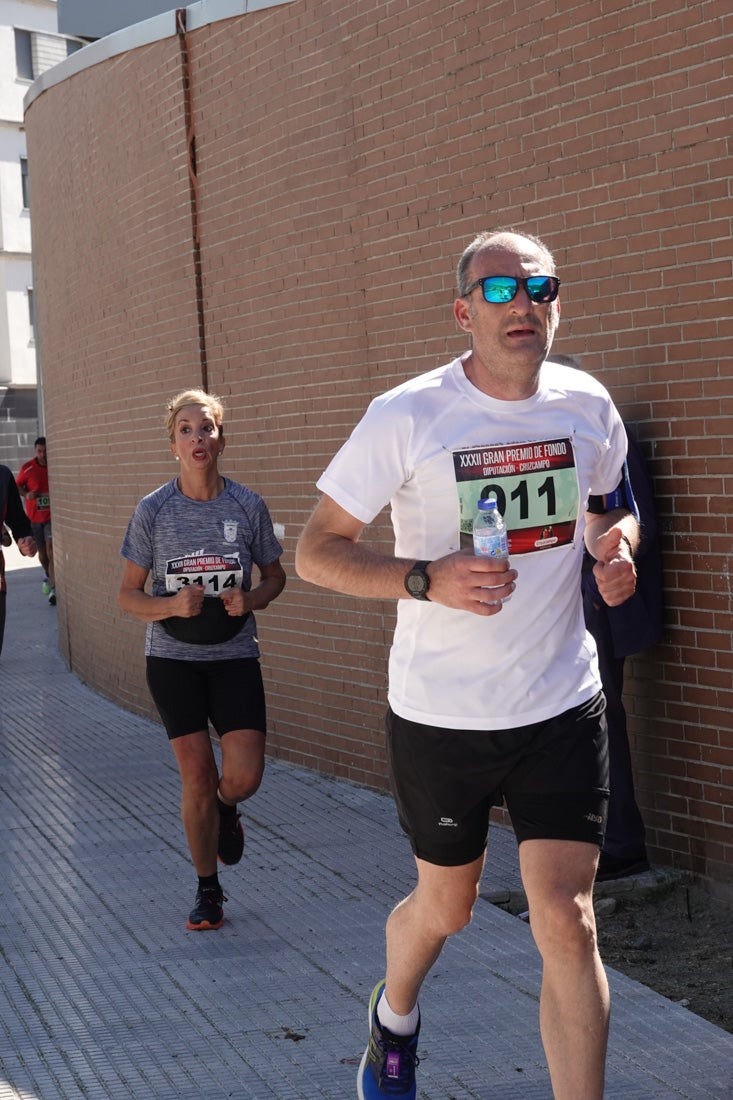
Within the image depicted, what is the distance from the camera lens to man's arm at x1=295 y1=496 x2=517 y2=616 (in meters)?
3.37

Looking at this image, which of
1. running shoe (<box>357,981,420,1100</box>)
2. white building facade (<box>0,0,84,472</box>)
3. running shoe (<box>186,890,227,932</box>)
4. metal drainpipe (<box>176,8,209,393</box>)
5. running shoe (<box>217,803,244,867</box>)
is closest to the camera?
running shoe (<box>357,981,420,1100</box>)

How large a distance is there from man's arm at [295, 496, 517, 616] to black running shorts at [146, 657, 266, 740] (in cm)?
220

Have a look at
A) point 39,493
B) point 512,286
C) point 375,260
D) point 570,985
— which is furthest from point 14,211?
point 570,985

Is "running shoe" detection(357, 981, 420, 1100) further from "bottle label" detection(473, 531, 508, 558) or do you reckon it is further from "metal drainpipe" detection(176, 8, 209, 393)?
"metal drainpipe" detection(176, 8, 209, 393)

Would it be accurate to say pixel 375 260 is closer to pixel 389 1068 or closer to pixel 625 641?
pixel 625 641

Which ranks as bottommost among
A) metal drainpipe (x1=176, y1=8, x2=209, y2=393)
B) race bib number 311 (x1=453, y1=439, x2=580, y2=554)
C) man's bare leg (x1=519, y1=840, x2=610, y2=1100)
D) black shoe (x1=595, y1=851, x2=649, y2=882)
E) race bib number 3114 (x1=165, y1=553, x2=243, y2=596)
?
black shoe (x1=595, y1=851, x2=649, y2=882)

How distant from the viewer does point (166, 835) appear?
7371 mm

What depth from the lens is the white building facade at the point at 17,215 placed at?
4156 centimetres

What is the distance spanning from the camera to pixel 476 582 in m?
3.36

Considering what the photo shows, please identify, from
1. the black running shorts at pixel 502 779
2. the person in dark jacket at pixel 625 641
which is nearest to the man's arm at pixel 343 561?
the black running shorts at pixel 502 779

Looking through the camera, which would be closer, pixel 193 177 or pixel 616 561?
pixel 616 561

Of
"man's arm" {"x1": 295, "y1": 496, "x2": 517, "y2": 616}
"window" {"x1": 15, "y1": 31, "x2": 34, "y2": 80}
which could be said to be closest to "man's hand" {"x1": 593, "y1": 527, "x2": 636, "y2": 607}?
"man's arm" {"x1": 295, "y1": 496, "x2": 517, "y2": 616}

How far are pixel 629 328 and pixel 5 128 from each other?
39969 millimetres

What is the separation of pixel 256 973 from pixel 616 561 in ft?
7.58
